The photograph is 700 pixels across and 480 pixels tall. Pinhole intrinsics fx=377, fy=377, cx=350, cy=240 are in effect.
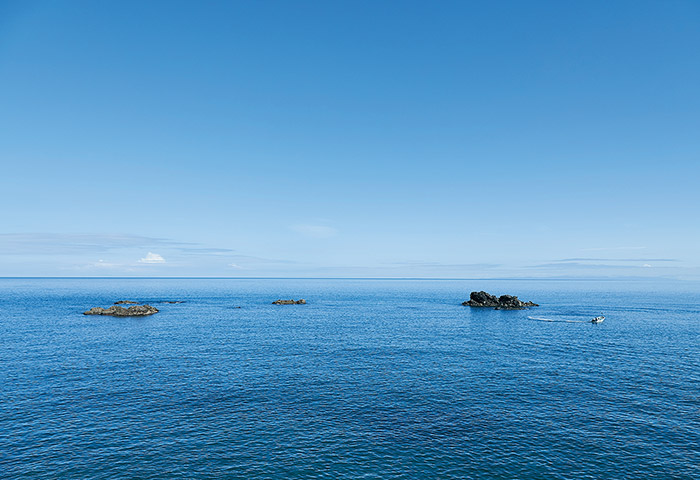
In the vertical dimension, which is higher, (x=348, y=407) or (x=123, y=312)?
(x=123, y=312)

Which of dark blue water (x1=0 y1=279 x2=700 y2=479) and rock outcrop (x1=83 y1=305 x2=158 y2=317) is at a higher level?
rock outcrop (x1=83 y1=305 x2=158 y2=317)

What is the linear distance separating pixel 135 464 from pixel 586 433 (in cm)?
5282

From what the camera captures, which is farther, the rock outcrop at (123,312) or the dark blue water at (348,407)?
the rock outcrop at (123,312)

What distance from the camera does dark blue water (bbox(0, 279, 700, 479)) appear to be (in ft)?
133

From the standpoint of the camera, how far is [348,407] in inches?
2176

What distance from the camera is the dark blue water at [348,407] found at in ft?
133

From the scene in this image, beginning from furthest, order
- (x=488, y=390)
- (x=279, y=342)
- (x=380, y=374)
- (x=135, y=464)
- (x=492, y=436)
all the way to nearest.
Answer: (x=279, y=342) → (x=380, y=374) → (x=488, y=390) → (x=492, y=436) → (x=135, y=464)

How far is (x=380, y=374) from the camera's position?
235ft

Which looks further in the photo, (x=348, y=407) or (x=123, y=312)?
(x=123, y=312)

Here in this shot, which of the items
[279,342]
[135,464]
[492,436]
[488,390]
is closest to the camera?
[135,464]

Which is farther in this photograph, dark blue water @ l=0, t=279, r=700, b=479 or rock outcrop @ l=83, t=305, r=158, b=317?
rock outcrop @ l=83, t=305, r=158, b=317

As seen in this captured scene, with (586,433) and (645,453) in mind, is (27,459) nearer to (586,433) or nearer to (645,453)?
(586,433)

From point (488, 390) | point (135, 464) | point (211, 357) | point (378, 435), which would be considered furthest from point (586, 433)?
point (211, 357)

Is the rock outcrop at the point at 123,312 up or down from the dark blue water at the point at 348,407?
up
